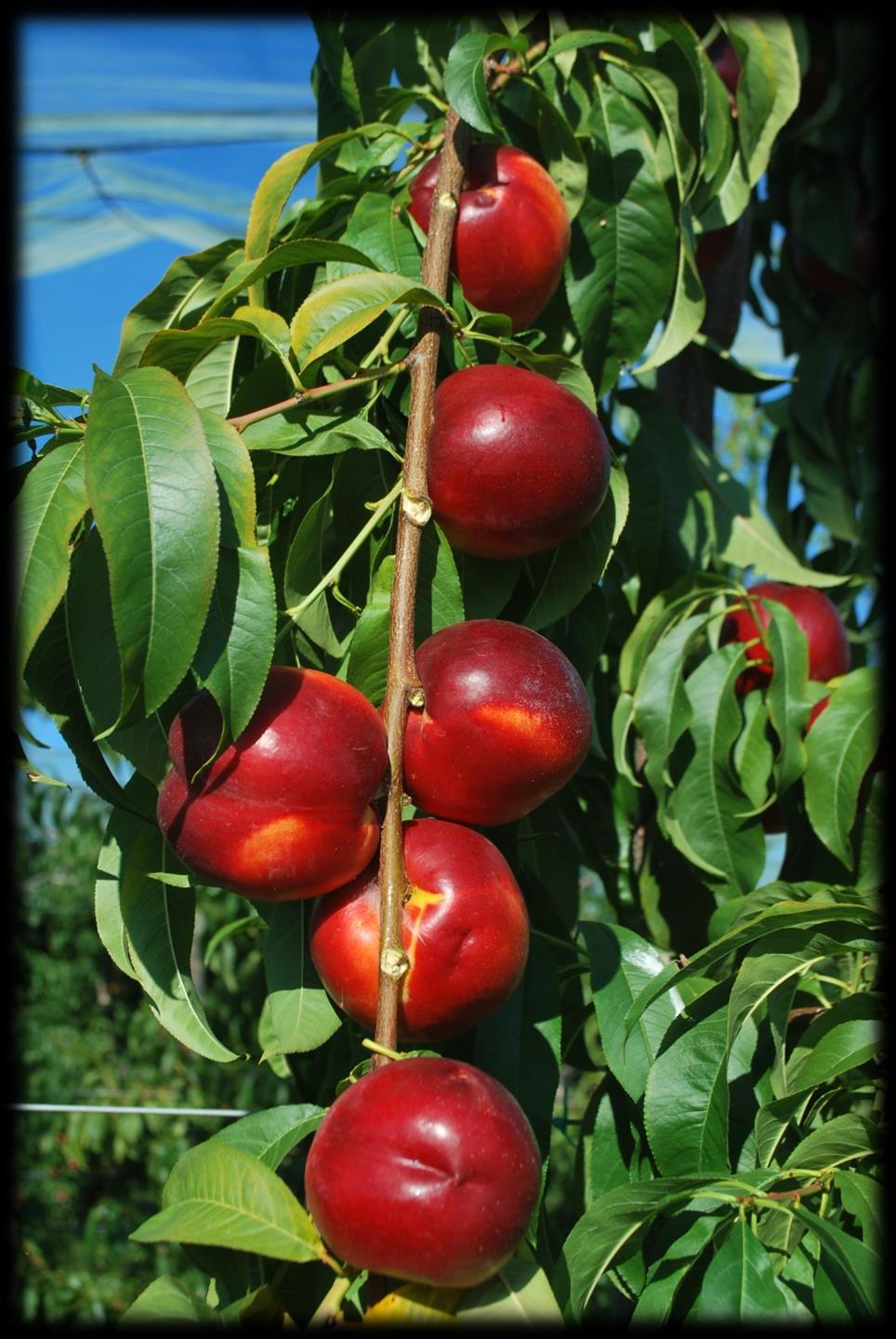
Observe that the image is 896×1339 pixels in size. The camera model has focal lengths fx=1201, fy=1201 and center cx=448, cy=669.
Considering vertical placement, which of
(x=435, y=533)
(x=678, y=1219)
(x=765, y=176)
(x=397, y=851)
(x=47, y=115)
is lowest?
(x=678, y=1219)

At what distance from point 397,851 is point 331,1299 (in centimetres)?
21

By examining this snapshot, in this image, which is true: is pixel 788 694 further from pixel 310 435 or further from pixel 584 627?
pixel 310 435

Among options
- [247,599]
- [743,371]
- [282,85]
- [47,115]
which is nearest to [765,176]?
[743,371]

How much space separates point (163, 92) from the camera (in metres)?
2.60

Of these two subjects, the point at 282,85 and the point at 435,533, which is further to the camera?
the point at 282,85

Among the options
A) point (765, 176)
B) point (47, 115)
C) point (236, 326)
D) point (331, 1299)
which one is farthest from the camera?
point (47, 115)

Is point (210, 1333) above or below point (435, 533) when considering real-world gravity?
below

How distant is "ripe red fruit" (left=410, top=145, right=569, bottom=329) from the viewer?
2.74 ft

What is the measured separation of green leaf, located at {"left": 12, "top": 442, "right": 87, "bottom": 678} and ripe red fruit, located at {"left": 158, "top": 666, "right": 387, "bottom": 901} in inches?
3.3

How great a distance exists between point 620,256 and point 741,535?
1.14 ft

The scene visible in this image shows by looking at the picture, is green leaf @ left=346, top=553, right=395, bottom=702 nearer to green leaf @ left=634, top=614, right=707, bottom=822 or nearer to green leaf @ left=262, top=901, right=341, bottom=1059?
green leaf @ left=262, top=901, right=341, bottom=1059

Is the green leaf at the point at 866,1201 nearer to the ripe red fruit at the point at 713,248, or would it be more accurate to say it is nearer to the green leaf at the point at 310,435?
the green leaf at the point at 310,435

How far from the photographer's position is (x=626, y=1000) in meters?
0.79

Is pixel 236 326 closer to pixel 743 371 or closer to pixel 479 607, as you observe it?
pixel 479 607
